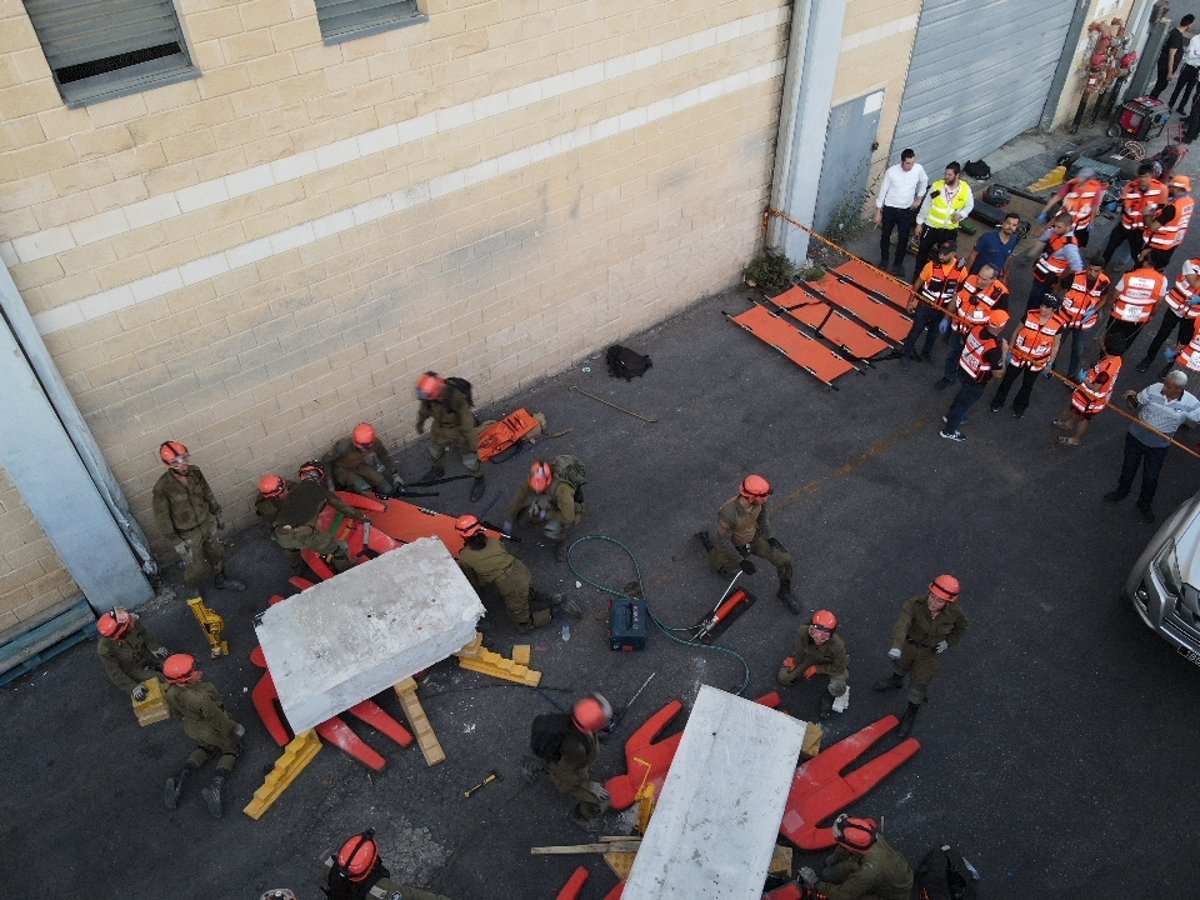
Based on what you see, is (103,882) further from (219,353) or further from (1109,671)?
(1109,671)

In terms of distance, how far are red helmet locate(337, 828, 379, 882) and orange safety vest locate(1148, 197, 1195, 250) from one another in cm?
1223

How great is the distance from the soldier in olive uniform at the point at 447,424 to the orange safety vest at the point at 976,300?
576 cm

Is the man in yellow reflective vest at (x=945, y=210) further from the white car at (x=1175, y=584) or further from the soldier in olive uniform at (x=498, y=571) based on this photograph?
the soldier in olive uniform at (x=498, y=571)

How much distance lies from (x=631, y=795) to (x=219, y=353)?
555cm

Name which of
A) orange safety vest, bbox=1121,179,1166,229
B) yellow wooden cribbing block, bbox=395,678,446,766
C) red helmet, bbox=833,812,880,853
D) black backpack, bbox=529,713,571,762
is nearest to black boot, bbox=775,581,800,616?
red helmet, bbox=833,812,880,853

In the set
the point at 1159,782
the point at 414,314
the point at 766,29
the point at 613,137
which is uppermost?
the point at 766,29

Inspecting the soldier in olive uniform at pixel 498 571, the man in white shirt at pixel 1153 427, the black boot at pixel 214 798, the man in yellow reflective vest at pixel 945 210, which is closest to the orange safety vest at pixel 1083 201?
the man in yellow reflective vest at pixel 945 210

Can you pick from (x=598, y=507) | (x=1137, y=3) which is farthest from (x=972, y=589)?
(x=1137, y=3)

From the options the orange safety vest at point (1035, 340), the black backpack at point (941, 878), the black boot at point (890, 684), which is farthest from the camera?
the orange safety vest at point (1035, 340)

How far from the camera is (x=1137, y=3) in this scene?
16625 millimetres

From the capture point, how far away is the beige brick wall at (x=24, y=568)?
25.6ft

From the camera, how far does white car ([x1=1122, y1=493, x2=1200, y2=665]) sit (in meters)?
7.62

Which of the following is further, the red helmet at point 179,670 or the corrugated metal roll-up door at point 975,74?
the corrugated metal roll-up door at point 975,74

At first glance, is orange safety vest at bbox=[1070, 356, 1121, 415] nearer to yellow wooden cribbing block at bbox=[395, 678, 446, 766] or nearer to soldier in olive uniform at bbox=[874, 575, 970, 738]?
soldier in olive uniform at bbox=[874, 575, 970, 738]
